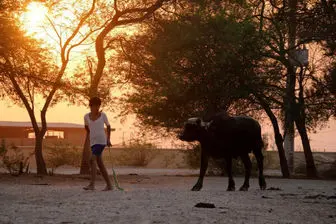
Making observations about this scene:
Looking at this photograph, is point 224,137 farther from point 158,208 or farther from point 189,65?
point 189,65

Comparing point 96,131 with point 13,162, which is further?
point 13,162

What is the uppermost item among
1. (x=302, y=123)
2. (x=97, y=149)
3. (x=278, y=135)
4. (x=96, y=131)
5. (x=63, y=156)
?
(x=302, y=123)

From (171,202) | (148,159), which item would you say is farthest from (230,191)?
(148,159)

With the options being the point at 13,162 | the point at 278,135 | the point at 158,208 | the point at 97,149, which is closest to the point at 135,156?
the point at 278,135

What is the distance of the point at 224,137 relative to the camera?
1720cm

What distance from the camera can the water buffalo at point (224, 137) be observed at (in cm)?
1680

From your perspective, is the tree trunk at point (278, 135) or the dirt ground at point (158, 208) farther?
the tree trunk at point (278, 135)

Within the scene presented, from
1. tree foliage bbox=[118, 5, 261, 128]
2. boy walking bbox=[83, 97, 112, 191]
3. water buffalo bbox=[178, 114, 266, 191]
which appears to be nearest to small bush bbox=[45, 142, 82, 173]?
tree foliage bbox=[118, 5, 261, 128]

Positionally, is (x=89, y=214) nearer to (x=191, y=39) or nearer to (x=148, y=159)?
(x=191, y=39)

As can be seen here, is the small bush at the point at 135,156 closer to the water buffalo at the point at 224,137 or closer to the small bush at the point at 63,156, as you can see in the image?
the small bush at the point at 63,156

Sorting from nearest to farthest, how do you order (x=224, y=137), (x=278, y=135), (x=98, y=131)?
(x=98, y=131)
(x=224, y=137)
(x=278, y=135)

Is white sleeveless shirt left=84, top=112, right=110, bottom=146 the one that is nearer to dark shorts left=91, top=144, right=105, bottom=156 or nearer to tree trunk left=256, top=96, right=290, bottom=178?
dark shorts left=91, top=144, right=105, bottom=156

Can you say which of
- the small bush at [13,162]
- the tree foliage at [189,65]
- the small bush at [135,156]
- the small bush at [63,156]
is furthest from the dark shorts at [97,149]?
the small bush at [135,156]

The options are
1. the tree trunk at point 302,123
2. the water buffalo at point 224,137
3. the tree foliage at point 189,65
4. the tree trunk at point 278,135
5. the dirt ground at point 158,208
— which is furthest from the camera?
the tree trunk at point 278,135
